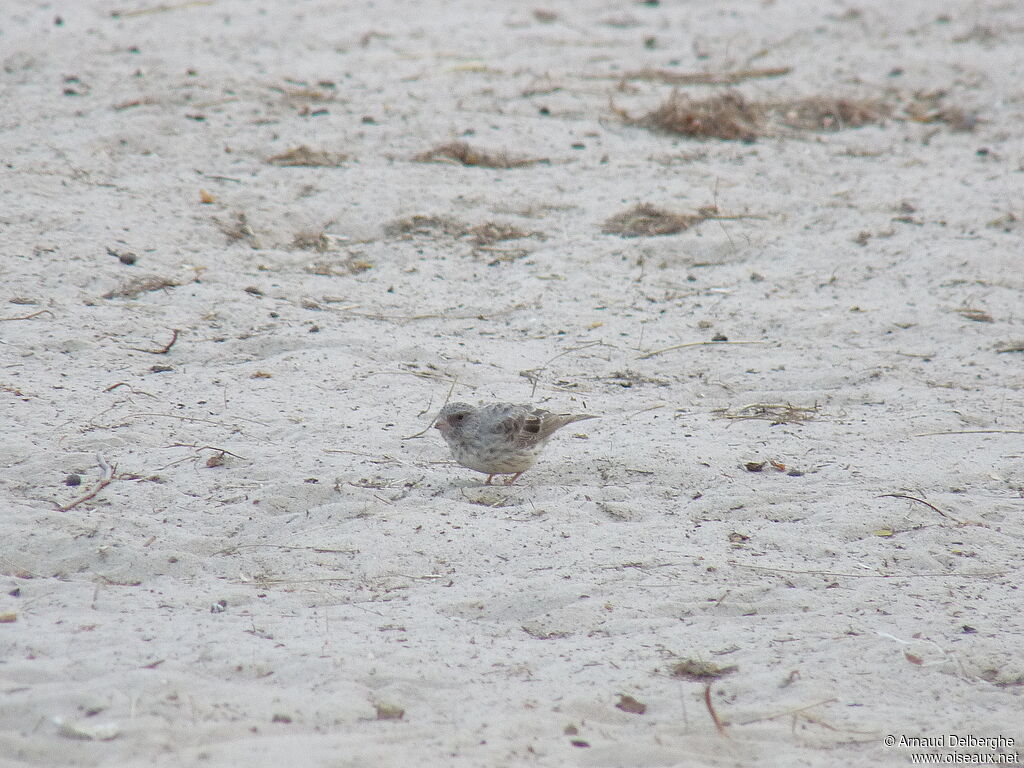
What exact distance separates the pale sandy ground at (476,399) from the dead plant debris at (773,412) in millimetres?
71

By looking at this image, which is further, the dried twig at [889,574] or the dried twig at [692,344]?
the dried twig at [692,344]

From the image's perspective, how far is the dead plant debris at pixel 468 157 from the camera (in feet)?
28.4

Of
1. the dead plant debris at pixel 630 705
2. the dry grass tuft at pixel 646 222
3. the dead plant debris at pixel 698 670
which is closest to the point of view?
the dead plant debris at pixel 630 705

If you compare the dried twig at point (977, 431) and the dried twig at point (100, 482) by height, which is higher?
the dried twig at point (100, 482)

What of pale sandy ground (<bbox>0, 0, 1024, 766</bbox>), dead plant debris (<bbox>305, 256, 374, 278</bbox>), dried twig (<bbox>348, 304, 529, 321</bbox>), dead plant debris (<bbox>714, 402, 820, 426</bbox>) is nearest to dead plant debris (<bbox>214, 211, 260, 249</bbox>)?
pale sandy ground (<bbox>0, 0, 1024, 766</bbox>)

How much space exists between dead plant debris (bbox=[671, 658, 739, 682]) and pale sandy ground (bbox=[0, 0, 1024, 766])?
4 cm

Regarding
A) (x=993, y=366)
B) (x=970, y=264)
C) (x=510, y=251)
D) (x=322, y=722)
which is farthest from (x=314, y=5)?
(x=322, y=722)

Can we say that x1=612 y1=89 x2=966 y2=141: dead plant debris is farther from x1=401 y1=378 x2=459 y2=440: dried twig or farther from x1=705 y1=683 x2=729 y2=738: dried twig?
x1=705 y1=683 x2=729 y2=738: dried twig

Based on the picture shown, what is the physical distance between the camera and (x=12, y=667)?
3518 mm

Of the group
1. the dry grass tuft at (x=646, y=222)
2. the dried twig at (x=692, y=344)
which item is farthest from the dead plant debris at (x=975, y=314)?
the dry grass tuft at (x=646, y=222)

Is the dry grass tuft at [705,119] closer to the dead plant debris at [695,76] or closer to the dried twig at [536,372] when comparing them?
the dead plant debris at [695,76]

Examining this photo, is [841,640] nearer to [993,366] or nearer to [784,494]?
[784,494]

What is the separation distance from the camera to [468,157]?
8.70 meters

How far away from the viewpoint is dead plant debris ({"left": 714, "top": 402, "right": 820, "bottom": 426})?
229 inches
